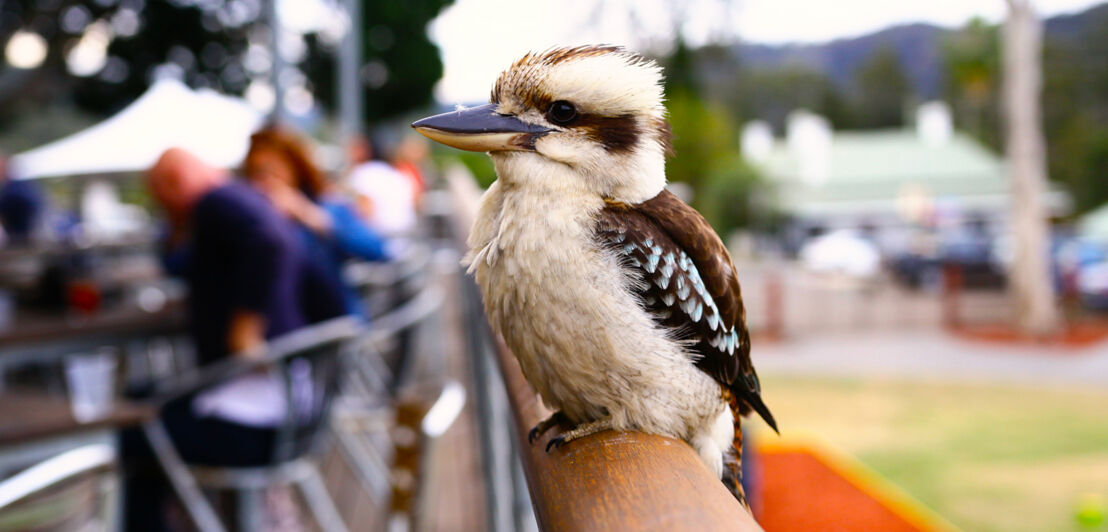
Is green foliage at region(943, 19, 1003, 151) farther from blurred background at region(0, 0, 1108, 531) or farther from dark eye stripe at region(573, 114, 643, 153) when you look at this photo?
dark eye stripe at region(573, 114, 643, 153)

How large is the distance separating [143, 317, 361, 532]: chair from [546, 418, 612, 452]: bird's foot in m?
1.84

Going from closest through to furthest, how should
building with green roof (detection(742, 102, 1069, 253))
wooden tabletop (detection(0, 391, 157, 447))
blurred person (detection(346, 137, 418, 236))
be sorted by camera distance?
wooden tabletop (detection(0, 391, 157, 447)) → blurred person (detection(346, 137, 418, 236)) → building with green roof (detection(742, 102, 1069, 253))

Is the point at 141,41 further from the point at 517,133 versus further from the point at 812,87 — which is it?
the point at 812,87

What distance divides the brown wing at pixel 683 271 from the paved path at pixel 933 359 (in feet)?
40.5

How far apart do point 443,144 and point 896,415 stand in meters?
10.9

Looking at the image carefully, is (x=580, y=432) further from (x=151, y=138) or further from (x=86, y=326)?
(x=151, y=138)

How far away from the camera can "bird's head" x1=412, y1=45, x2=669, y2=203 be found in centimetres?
111

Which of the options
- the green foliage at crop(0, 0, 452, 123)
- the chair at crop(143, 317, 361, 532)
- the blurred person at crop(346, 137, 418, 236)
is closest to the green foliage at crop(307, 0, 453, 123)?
the green foliage at crop(0, 0, 452, 123)

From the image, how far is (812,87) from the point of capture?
208ft

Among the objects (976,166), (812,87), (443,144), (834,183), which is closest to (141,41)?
(443,144)

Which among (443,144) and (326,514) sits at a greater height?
(443,144)

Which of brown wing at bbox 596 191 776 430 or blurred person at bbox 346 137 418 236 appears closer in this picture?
brown wing at bbox 596 191 776 430

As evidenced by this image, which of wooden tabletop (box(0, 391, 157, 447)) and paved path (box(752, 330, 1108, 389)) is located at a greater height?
wooden tabletop (box(0, 391, 157, 447))

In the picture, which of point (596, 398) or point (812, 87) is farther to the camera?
point (812, 87)
